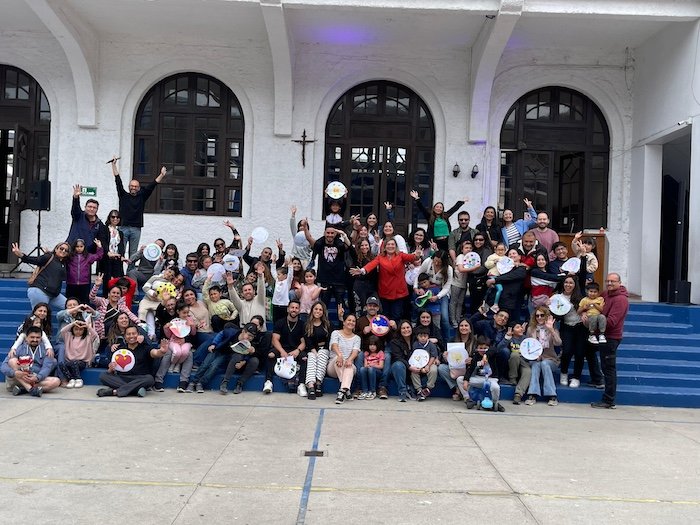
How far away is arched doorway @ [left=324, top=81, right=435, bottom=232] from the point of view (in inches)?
570

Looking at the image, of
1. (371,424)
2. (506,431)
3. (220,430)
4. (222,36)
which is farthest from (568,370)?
(222,36)

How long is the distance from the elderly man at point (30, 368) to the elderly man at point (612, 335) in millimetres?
7257

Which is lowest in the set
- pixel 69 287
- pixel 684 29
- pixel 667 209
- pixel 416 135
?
pixel 69 287

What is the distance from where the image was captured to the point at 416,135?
572 inches

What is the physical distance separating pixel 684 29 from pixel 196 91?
9.48m

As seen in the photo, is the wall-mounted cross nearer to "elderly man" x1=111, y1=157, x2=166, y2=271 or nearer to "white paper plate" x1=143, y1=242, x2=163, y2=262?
"elderly man" x1=111, y1=157, x2=166, y2=271

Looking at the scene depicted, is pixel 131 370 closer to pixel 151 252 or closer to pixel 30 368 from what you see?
pixel 30 368

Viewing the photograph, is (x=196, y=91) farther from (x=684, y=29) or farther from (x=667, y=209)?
(x=667, y=209)

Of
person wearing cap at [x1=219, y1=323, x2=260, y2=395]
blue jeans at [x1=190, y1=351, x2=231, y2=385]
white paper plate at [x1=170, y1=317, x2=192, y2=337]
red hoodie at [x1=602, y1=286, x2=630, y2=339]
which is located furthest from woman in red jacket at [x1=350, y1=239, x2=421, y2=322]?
red hoodie at [x1=602, y1=286, x2=630, y2=339]

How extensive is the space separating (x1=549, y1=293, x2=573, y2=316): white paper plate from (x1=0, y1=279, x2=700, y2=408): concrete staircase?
41.5 inches

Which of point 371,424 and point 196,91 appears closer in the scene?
point 371,424

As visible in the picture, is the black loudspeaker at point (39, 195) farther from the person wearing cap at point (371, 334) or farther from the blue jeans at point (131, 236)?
the person wearing cap at point (371, 334)

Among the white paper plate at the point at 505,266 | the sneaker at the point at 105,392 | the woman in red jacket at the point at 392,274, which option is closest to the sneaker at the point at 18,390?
the sneaker at the point at 105,392

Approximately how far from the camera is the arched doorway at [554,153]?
14.5 m
